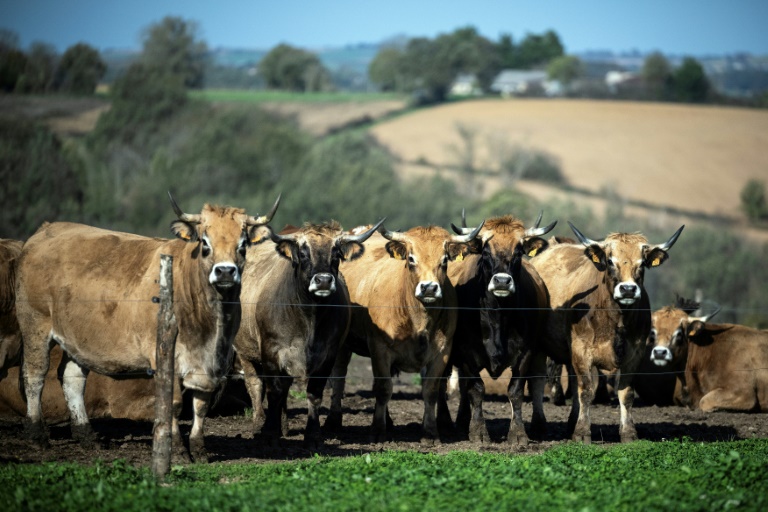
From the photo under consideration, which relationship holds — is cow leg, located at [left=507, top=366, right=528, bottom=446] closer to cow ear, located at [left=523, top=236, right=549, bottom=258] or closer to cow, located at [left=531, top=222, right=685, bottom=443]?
cow, located at [left=531, top=222, right=685, bottom=443]

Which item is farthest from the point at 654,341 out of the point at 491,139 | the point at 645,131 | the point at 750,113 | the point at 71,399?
the point at 750,113

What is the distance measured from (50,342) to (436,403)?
5.20m

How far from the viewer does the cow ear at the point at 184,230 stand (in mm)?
12531

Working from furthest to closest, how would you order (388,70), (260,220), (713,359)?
(388,70) < (713,359) < (260,220)

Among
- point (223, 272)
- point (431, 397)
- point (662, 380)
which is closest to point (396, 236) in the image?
point (431, 397)

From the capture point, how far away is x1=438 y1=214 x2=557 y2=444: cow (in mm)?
14891

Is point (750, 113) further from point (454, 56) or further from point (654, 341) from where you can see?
point (654, 341)

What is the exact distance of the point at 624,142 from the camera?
8162 centimetres

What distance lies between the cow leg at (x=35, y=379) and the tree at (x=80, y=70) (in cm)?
5767

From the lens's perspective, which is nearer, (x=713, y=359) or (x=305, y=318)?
(x=305, y=318)

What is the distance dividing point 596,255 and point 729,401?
5.21m

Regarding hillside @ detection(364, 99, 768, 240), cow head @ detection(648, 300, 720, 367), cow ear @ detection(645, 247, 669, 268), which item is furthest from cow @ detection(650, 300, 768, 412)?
hillside @ detection(364, 99, 768, 240)

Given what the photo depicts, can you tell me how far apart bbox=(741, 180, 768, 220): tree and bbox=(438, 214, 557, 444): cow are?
5646cm

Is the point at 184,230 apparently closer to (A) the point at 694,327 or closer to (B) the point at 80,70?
(A) the point at 694,327
